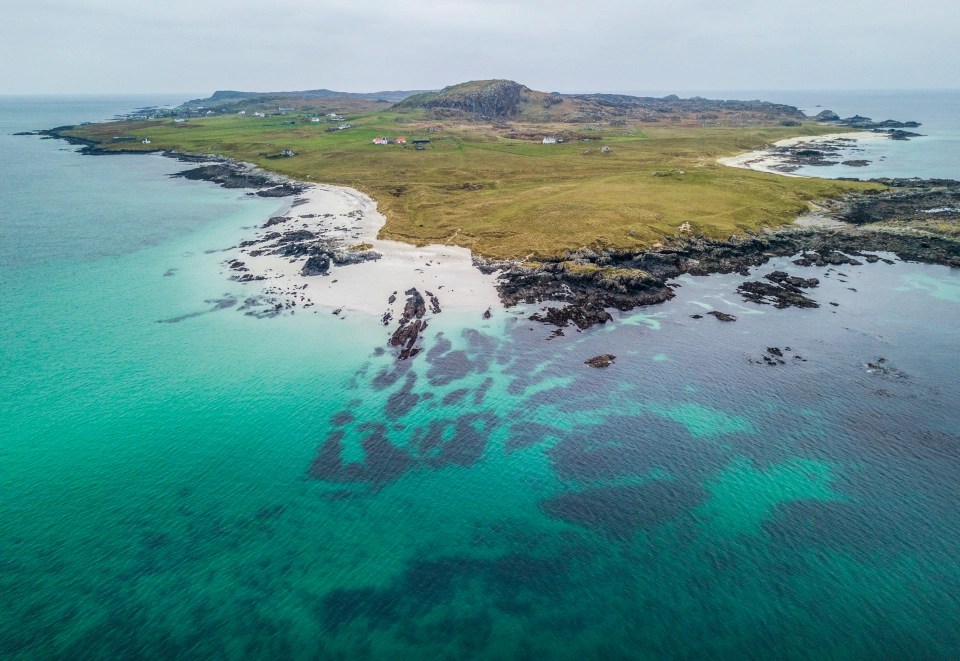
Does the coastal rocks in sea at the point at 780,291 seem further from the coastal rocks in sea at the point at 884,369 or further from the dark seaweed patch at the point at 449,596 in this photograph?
the dark seaweed patch at the point at 449,596

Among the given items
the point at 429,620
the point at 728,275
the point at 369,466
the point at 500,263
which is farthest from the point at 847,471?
the point at 500,263

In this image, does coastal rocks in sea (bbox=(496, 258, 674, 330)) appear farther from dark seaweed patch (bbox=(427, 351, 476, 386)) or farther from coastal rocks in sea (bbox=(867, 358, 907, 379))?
coastal rocks in sea (bbox=(867, 358, 907, 379))

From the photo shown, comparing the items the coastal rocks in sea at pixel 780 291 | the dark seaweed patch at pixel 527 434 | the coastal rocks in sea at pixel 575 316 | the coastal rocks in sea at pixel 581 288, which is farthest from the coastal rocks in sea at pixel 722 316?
the dark seaweed patch at pixel 527 434

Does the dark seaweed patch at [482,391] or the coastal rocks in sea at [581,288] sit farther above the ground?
the coastal rocks in sea at [581,288]

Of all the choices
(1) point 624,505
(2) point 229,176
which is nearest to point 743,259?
(1) point 624,505

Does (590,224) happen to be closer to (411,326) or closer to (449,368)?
(411,326)

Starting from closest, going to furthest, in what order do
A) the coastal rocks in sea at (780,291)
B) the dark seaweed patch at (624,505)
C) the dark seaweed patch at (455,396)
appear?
1. the dark seaweed patch at (624,505)
2. the dark seaweed patch at (455,396)
3. the coastal rocks in sea at (780,291)

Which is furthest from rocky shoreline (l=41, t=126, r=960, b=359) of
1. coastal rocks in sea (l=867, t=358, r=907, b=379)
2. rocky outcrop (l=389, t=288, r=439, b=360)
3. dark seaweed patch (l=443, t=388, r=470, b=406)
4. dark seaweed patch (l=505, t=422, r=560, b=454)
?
dark seaweed patch (l=505, t=422, r=560, b=454)
